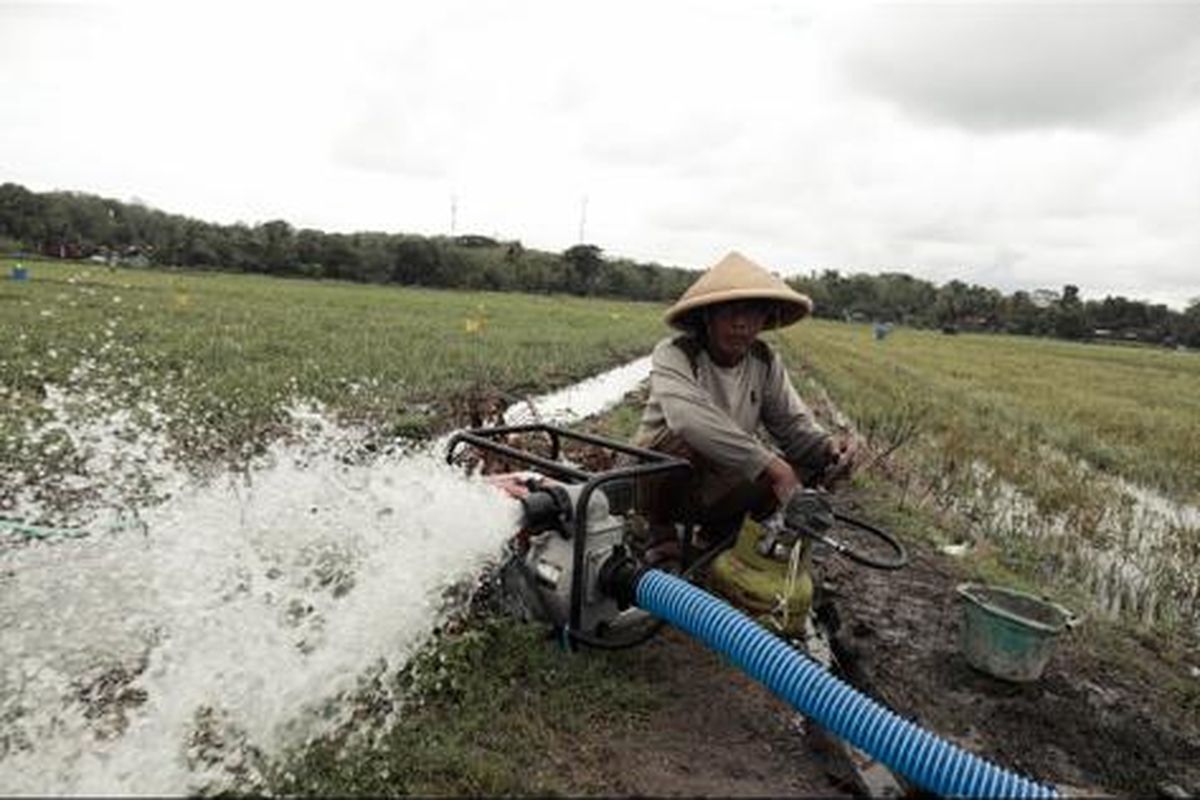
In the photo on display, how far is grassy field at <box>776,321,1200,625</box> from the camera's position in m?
5.53

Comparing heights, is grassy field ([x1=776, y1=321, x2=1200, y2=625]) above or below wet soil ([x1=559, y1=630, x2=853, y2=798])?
below

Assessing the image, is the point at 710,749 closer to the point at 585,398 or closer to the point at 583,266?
the point at 585,398

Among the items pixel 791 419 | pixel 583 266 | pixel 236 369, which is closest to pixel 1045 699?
pixel 791 419

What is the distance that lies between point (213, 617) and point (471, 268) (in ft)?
219

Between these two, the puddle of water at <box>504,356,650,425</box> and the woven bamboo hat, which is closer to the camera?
the woven bamboo hat

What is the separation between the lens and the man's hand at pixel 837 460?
153 inches

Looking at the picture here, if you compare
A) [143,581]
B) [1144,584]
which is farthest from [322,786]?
[1144,584]

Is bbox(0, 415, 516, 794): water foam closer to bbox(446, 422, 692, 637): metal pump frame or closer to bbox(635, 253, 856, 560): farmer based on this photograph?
bbox(446, 422, 692, 637): metal pump frame

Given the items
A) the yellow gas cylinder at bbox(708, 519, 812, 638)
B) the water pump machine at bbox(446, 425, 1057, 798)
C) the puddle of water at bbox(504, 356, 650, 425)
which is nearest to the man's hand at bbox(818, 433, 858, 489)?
the water pump machine at bbox(446, 425, 1057, 798)

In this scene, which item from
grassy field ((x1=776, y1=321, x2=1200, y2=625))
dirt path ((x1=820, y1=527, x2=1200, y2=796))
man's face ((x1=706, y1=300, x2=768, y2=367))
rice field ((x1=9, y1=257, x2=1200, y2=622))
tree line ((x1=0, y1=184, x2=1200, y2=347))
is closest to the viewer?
dirt path ((x1=820, y1=527, x2=1200, y2=796))

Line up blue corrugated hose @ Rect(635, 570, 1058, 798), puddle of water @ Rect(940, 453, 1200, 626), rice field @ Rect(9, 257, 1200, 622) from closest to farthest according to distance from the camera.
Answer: blue corrugated hose @ Rect(635, 570, 1058, 798), puddle of water @ Rect(940, 453, 1200, 626), rice field @ Rect(9, 257, 1200, 622)

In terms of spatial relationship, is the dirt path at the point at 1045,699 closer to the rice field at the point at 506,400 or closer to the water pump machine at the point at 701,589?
the water pump machine at the point at 701,589

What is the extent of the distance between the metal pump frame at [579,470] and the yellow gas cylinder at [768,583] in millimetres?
340

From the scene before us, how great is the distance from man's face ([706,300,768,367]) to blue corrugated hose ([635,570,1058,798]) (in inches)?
46.4
